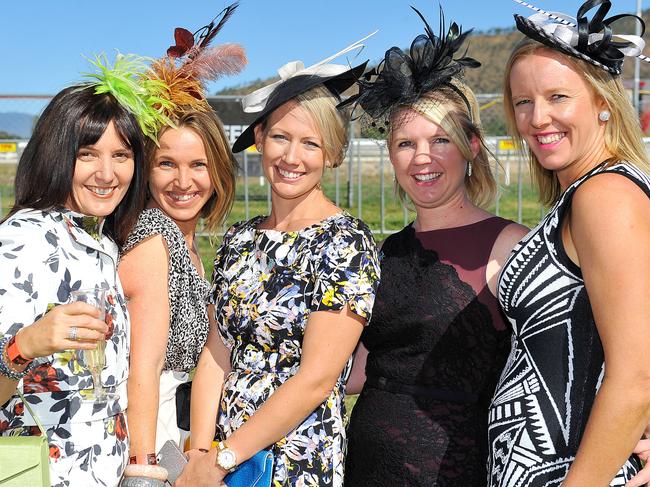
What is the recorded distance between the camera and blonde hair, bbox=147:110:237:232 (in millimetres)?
3498

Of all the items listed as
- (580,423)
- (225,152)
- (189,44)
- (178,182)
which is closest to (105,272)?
(178,182)

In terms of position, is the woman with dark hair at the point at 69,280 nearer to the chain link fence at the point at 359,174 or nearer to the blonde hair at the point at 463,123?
the blonde hair at the point at 463,123

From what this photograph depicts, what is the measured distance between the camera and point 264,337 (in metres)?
2.81

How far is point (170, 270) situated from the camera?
3145 mm

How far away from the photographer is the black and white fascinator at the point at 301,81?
297cm

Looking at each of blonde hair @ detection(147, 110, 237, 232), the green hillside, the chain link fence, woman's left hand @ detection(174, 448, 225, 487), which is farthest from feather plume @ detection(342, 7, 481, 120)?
the green hillside

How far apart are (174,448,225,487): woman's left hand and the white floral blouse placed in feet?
1.13

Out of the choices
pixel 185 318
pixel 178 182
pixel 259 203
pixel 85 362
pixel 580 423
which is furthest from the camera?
pixel 259 203

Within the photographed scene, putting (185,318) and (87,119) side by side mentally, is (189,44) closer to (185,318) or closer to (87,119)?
(87,119)

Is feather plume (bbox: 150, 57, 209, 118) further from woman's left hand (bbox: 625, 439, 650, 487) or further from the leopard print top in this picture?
woman's left hand (bbox: 625, 439, 650, 487)

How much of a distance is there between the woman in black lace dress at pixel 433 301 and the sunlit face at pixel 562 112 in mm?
459

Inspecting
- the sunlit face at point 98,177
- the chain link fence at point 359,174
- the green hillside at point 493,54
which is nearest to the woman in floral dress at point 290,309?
the sunlit face at point 98,177

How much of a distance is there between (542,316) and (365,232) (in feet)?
2.58

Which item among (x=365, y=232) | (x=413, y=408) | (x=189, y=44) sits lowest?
(x=413, y=408)
